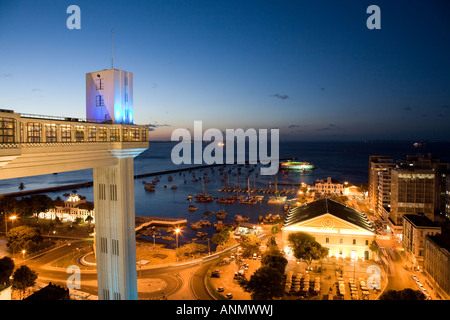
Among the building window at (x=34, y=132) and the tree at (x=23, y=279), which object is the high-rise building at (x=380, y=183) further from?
the building window at (x=34, y=132)

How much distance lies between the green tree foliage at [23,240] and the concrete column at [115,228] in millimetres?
16786

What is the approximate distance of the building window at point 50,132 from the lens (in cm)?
630

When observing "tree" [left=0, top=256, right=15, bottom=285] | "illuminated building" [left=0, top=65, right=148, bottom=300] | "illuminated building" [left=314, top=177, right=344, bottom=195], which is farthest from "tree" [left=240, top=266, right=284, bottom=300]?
"illuminated building" [left=314, top=177, right=344, bottom=195]

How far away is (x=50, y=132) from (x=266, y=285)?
11.2 meters

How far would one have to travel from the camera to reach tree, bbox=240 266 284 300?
13.6m

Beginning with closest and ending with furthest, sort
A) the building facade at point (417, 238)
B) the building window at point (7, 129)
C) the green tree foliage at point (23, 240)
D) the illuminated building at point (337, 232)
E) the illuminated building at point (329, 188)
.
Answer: the building window at point (7, 129), the building facade at point (417, 238), the illuminated building at point (337, 232), the green tree foliage at point (23, 240), the illuminated building at point (329, 188)

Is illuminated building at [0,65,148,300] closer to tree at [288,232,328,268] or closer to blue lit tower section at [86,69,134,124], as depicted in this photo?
blue lit tower section at [86,69,134,124]

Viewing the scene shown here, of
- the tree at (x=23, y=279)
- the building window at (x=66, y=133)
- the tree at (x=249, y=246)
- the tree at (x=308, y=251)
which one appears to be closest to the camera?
the building window at (x=66, y=133)

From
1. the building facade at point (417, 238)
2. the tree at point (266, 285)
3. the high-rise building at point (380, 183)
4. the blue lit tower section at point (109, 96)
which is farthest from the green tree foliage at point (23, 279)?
the high-rise building at point (380, 183)

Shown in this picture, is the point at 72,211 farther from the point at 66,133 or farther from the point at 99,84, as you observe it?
the point at 66,133

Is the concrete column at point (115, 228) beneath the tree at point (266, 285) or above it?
above

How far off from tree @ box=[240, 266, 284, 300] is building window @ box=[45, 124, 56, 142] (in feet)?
35.8
